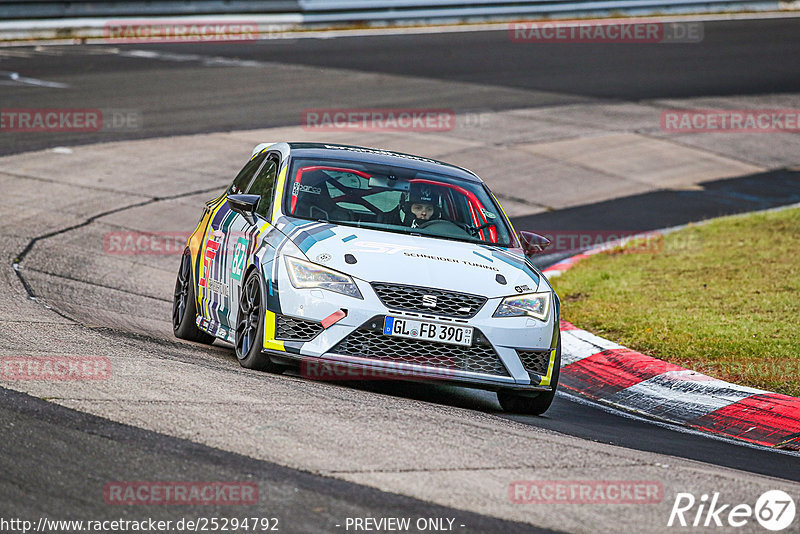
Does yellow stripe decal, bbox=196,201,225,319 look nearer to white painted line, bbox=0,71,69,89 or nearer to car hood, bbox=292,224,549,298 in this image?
car hood, bbox=292,224,549,298

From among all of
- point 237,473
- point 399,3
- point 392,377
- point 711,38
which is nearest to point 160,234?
point 392,377

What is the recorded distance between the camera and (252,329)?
25.8ft

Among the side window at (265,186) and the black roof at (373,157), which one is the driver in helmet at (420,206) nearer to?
the black roof at (373,157)

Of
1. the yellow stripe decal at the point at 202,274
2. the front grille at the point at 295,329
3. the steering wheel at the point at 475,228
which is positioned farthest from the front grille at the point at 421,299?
the yellow stripe decal at the point at 202,274

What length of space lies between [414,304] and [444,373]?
1.51ft

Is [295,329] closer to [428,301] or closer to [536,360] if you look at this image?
[428,301]

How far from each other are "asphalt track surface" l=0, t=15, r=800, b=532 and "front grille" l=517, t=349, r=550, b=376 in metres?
0.33

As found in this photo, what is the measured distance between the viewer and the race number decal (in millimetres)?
8297

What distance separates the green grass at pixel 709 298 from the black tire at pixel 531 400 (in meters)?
1.72

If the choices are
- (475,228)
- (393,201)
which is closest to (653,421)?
(475,228)

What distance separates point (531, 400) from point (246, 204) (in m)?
2.40

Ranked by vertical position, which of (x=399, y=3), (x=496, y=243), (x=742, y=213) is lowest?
(x=742, y=213)

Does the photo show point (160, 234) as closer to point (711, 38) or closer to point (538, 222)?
point (538, 222)

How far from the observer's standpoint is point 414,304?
7.42 m
